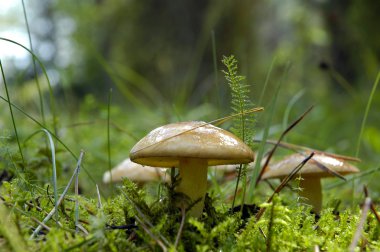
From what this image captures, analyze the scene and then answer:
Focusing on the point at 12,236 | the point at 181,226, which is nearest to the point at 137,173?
the point at 181,226

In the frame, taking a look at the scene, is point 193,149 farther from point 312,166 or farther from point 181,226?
point 312,166

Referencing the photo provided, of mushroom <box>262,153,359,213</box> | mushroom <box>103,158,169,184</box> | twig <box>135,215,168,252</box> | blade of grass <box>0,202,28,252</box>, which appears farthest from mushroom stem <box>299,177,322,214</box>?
blade of grass <box>0,202,28,252</box>

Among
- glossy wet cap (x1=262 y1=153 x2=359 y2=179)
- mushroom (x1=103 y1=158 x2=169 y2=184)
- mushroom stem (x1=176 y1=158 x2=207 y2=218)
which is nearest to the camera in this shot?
mushroom stem (x1=176 y1=158 x2=207 y2=218)

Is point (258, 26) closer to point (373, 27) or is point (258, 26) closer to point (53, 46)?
point (373, 27)

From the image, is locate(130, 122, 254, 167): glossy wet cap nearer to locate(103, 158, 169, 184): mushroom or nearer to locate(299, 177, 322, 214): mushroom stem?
locate(299, 177, 322, 214): mushroom stem

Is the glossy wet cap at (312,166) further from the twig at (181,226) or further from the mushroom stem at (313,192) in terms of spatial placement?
the twig at (181,226)

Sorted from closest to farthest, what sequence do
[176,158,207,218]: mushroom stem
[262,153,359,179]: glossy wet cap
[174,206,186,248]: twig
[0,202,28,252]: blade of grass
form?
[0,202,28,252]: blade of grass
[174,206,186,248]: twig
[176,158,207,218]: mushroom stem
[262,153,359,179]: glossy wet cap
